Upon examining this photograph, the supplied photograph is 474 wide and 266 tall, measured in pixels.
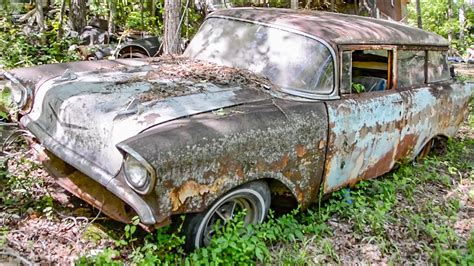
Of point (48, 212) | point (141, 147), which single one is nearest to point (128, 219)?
point (141, 147)

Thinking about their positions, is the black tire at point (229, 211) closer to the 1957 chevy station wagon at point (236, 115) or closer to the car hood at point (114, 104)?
the 1957 chevy station wagon at point (236, 115)

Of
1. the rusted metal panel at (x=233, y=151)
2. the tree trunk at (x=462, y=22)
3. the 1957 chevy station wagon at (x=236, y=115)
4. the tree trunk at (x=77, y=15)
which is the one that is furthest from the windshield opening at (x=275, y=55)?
the tree trunk at (x=462, y=22)

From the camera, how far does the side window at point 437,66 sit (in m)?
5.44

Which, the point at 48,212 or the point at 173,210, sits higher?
the point at 173,210

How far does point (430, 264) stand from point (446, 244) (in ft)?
1.25

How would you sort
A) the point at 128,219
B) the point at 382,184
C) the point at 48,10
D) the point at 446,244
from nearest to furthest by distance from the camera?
the point at 128,219, the point at 446,244, the point at 382,184, the point at 48,10

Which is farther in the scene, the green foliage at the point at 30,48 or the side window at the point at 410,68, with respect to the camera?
the green foliage at the point at 30,48

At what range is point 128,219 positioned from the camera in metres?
3.12

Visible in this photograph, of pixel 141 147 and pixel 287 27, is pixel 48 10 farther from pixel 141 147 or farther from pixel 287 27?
pixel 141 147

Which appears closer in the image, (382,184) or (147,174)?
(147,174)

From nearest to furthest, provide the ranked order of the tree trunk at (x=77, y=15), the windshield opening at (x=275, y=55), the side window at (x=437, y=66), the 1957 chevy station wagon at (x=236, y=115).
→ the 1957 chevy station wagon at (x=236, y=115) → the windshield opening at (x=275, y=55) → the side window at (x=437, y=66) → the tree trunk at (x=77, y=15)

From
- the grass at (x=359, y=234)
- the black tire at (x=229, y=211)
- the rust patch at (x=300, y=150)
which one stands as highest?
the rust patch at (x=300, y=150)

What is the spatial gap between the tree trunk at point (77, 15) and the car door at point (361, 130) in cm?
945

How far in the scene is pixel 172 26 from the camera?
23.0 ft
